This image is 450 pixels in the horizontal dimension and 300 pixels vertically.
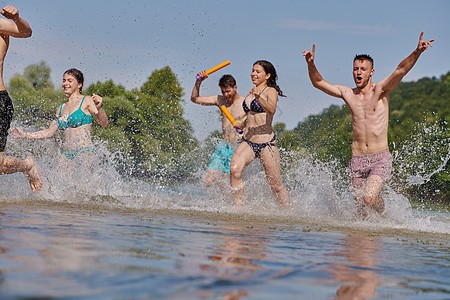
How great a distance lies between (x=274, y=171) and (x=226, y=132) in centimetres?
136

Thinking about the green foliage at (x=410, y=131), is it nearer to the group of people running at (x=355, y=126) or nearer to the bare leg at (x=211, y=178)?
the bare leg at (x=211, y=178)

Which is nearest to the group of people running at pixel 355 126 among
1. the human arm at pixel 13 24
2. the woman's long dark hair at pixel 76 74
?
the woman's long dark hair at pixel 76 74

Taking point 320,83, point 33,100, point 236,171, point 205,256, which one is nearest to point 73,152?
point 236,171

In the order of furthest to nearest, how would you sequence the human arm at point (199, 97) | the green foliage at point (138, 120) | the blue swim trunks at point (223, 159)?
the green foliage at point (138, 120), the human arm at point (199, 97), the blue swim trunks at point (223, 159)

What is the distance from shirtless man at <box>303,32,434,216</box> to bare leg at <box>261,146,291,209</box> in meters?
1.00

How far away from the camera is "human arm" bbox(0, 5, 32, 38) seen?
253 inches

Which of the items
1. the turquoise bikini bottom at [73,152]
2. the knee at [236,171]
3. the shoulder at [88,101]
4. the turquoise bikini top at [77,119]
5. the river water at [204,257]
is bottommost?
the river water at [204,257]

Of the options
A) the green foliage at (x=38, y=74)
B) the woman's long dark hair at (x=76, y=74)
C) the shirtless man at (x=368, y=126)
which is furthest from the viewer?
the green foliage at (x=38, y=74)

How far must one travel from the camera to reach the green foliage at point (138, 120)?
48.6m

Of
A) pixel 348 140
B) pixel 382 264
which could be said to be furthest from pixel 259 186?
pixel 348 140

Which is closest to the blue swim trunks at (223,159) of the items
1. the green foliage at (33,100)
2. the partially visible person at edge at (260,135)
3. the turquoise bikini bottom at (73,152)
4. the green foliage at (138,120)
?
the partially visible person at edge at (260,135)

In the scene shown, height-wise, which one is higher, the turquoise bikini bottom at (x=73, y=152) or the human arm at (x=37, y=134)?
the human arm at (x=37, y=134)

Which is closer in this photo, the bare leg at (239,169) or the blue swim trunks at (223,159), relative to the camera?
the bare leg at (239,169)

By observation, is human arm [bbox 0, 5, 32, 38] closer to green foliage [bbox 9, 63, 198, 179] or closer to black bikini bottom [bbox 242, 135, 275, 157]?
black bikini bottom [bbox 242, 135, 275, 157]
